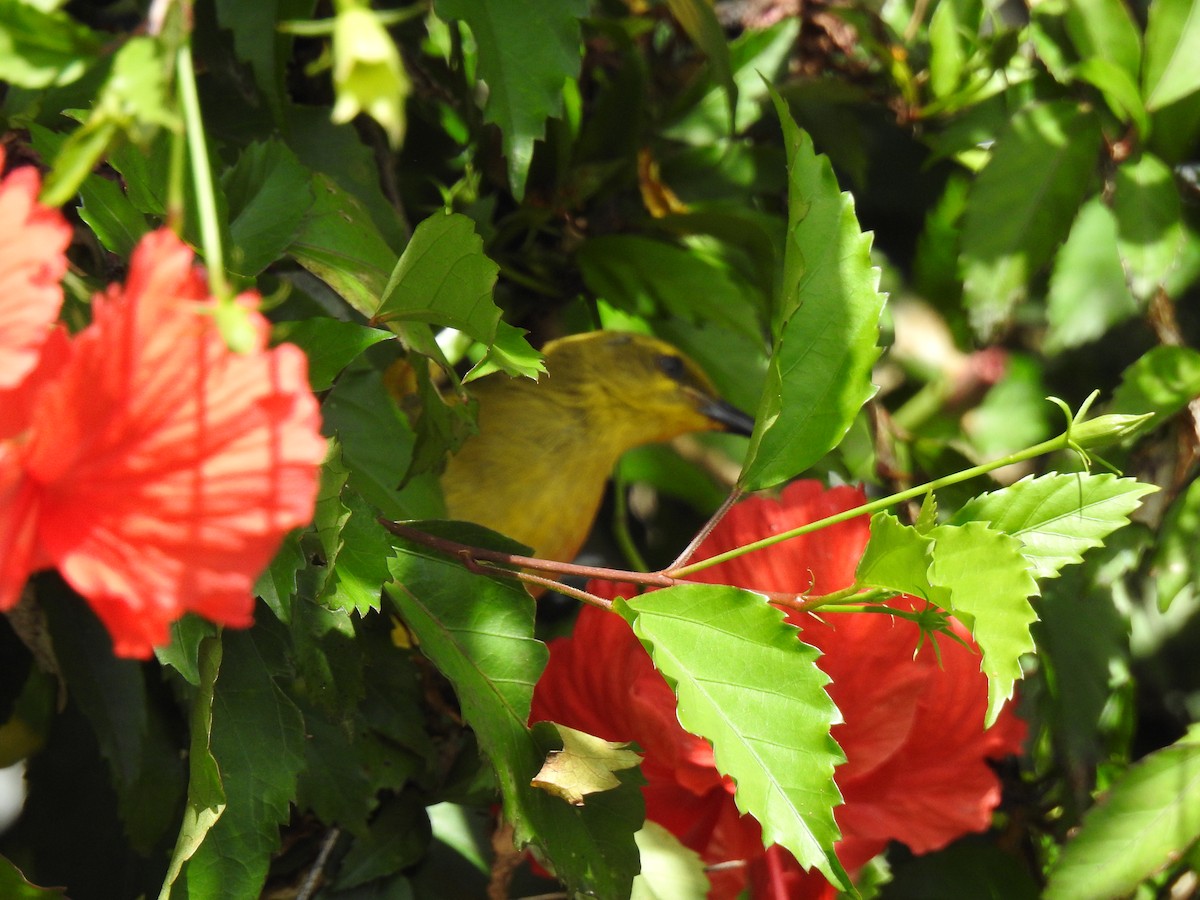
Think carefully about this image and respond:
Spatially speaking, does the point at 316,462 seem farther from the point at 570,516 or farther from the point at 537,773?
the point at 570,516

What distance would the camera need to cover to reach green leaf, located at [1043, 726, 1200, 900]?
2.45 feet

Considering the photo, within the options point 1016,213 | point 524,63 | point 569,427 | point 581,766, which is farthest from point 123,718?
point 1016,213

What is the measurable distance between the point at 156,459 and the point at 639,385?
2.69 ft

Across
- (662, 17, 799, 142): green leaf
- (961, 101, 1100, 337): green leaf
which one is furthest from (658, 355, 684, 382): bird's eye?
(961, 101, 1100, 337): green leaf

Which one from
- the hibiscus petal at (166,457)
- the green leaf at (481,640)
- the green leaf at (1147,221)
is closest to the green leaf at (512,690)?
the green leaf at (481,640)

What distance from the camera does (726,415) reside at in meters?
1.15

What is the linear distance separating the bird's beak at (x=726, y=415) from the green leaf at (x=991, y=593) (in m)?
0.69

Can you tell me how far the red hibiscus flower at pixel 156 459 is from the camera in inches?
10.2

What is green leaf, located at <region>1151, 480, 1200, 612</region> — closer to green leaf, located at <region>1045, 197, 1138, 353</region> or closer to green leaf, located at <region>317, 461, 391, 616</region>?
green leaf, located at <region>1045, 197, 1138, 353</region>

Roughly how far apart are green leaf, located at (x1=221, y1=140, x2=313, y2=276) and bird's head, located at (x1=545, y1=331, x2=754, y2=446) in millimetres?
431

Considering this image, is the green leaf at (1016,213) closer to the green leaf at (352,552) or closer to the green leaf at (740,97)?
the green leaf at (740,97)

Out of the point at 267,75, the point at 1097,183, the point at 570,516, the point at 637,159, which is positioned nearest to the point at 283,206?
the point at 267,75

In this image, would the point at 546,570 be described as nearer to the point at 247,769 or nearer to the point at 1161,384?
the point at 247,769

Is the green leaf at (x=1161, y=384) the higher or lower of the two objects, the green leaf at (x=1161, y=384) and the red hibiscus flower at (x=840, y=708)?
the higher
